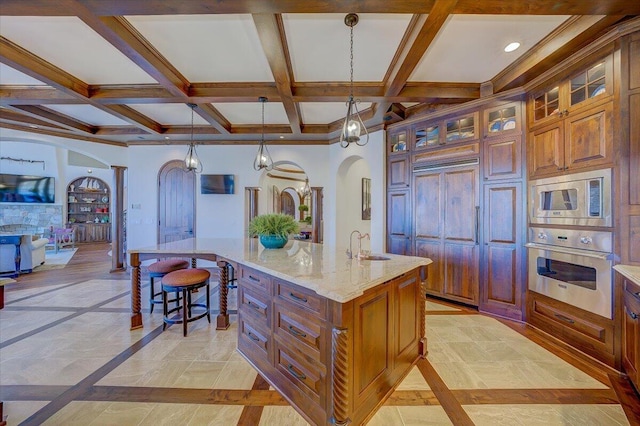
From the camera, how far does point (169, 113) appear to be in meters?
4.52

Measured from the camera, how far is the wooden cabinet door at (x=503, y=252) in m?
3.20

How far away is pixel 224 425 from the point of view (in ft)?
5.57

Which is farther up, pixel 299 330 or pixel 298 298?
pixel 298 298

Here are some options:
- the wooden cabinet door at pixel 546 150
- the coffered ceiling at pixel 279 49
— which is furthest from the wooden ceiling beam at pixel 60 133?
the wooden cabinet door at pixel 546 150

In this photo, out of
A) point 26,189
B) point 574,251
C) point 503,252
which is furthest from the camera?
point 26,189

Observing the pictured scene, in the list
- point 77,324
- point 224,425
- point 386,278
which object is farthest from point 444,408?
point 77,324

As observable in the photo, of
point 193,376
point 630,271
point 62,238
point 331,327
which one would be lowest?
point 193,376

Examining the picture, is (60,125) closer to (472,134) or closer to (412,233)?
A: (412,233)

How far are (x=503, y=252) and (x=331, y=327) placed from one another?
9.48 feet

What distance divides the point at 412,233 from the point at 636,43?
292 cm

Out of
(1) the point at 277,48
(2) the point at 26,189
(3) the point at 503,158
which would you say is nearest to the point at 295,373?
(1) the point at 277,48

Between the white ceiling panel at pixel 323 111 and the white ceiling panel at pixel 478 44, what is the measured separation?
1.23m

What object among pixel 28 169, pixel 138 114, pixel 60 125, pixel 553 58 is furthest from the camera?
pixel 28 169

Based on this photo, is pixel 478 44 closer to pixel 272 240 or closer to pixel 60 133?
pixel 272 240
